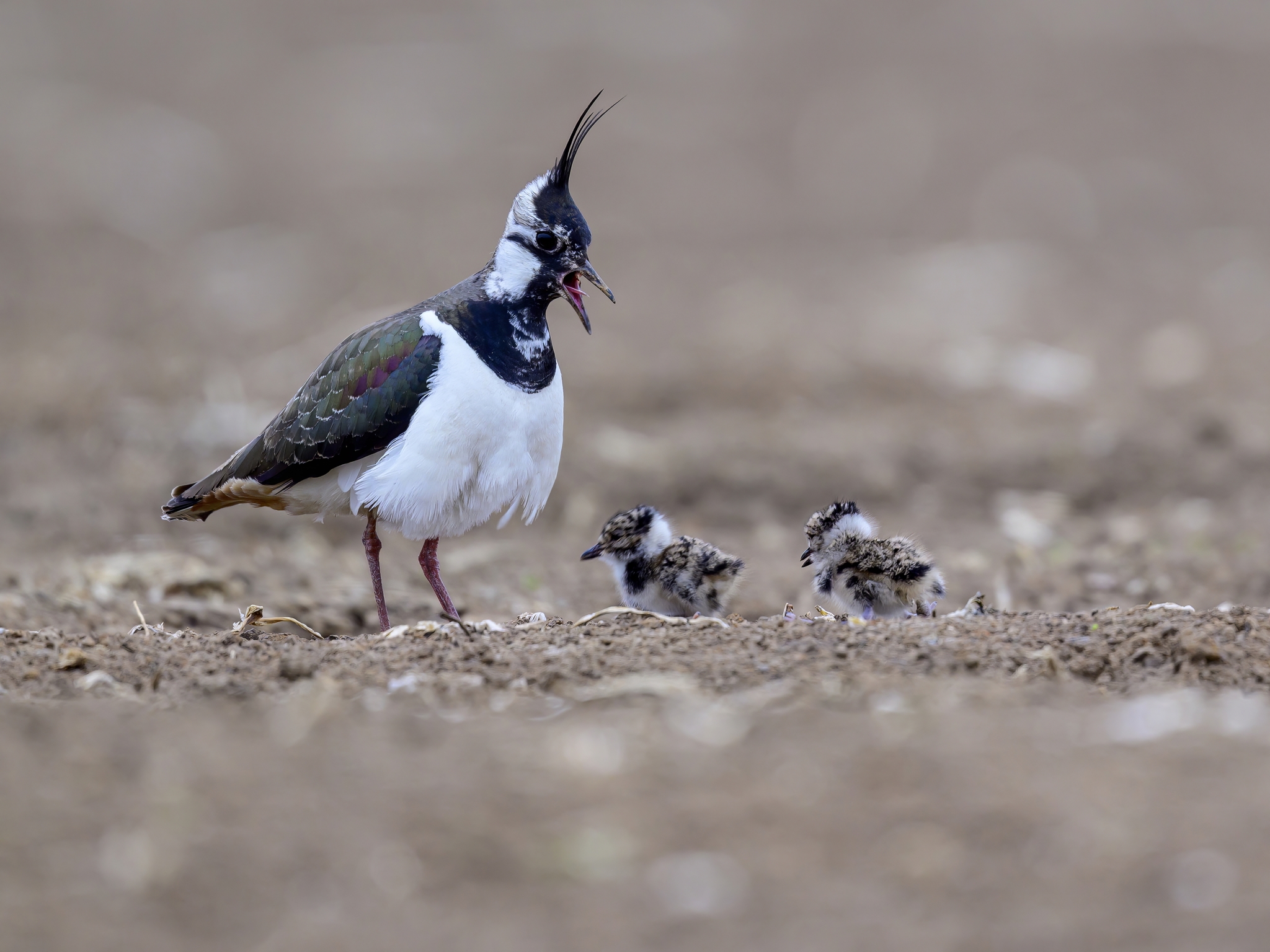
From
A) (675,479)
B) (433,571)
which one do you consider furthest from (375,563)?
(675,479)

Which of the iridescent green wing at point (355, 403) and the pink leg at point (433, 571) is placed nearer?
the iridescent green wing at point (355, 403)

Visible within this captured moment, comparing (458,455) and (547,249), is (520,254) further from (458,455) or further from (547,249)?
(458,455)

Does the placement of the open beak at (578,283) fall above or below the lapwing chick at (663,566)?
Result: above

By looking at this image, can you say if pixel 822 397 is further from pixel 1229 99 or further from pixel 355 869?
pixel 1229 99

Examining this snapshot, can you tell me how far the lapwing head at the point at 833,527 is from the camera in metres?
7.29

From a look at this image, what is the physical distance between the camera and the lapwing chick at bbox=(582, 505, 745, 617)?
7.23 m

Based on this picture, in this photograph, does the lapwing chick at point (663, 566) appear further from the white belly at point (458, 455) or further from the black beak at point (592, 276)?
the black beak at point (592, 276)

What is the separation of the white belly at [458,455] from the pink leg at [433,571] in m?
0.32

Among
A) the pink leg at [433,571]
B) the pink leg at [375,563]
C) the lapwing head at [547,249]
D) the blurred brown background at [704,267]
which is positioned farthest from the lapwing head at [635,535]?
the lapwing head at [547,249]

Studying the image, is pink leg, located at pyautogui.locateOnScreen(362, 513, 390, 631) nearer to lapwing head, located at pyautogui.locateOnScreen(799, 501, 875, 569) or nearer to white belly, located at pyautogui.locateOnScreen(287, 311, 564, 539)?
white belly, located at pyautogui.locateOnScreen(287, 311, 564, 539)

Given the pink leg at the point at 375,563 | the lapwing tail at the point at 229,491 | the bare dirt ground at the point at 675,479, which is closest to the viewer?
the bare dirt ground at the point at 675,479

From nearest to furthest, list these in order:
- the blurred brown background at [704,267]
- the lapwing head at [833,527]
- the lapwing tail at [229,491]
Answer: the lapwing tail at [229,491], the lapwing head at [833,527], the blurred brown background at [704,267]

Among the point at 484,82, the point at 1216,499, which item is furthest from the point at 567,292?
the point at 484,82

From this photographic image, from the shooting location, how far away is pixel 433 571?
7.29 metres
